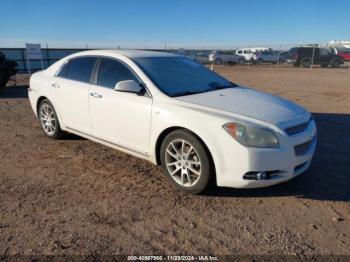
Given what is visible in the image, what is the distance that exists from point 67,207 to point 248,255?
198 centimetres

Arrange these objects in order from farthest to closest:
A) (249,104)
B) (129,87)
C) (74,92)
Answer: (74,92), (129,87), (249,104)

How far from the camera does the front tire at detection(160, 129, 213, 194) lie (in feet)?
12.7

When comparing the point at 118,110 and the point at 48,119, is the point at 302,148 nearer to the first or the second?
the point at 118,110

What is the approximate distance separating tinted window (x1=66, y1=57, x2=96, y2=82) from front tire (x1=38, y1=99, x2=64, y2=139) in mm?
764

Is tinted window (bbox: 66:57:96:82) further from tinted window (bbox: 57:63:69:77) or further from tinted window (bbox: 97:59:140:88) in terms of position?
tinted window (bbox: 97:59:140:88)

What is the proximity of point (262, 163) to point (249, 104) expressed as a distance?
91cm

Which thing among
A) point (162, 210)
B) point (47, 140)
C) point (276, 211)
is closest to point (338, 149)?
point (276, 211)

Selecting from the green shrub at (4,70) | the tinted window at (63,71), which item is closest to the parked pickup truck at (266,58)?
the green shrub at (4,70)

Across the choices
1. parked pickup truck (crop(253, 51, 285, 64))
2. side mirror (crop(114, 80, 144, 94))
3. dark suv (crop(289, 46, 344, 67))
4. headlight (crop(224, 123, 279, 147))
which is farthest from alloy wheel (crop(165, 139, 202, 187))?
parked pickup truck (crop(253, 51, 285, 64))

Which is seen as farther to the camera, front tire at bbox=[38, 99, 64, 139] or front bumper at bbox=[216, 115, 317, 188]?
front tire at bbox=[38, 99, 64, 139]

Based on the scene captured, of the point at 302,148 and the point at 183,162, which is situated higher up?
the point at 302,148

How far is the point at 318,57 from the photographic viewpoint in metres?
32.3

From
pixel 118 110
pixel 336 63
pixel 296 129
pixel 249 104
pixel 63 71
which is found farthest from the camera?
pixel 336 63

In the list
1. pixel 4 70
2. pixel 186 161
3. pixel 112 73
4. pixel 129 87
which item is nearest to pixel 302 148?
pixel 186 161
